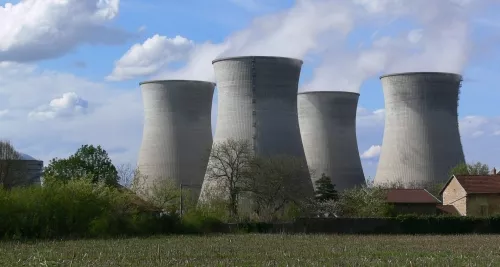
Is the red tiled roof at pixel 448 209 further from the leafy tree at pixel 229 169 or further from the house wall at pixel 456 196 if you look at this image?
the leafy tree at pixel 229 169

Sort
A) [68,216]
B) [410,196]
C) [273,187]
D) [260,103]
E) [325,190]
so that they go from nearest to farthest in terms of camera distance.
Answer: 1. [68,216]
2. [260,103]
3. [273,187]
4. [410,196]
5. [325,190]

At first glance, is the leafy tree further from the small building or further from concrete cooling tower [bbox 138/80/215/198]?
the small building

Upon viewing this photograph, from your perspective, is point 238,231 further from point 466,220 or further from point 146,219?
point 466,220

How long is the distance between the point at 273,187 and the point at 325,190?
4.78m

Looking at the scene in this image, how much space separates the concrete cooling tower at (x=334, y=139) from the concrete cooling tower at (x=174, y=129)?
270 inches

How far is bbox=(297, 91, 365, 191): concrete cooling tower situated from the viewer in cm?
4503

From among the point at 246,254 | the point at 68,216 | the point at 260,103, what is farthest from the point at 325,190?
the point at 246,254

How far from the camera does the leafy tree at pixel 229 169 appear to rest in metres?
37.1

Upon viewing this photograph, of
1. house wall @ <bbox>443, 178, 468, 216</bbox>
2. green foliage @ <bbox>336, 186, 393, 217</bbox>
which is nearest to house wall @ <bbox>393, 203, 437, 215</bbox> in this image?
house wall @ <bbox>443, 178, 468, 216</bbox>

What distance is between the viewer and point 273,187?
38.7 meters

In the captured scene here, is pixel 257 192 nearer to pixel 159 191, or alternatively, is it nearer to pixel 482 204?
pixel 159 191

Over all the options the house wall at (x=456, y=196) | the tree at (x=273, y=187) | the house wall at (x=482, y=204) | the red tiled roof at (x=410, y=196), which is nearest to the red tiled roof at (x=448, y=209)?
the house wall at (x=456, y=196)

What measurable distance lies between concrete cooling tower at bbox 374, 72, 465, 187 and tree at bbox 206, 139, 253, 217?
8.45 m

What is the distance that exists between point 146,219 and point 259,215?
9950 mm
